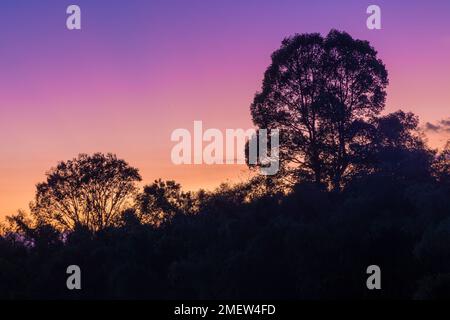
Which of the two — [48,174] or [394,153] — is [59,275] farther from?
[394,153]

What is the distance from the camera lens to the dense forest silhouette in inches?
1764

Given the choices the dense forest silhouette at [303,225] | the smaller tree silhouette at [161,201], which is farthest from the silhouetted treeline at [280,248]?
the smaller tree silhouette at [161,201]

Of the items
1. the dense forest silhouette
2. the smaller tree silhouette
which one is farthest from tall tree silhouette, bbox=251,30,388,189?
the smaller tree silhouette

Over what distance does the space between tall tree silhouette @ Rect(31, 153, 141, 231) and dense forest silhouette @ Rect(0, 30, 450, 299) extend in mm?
4190

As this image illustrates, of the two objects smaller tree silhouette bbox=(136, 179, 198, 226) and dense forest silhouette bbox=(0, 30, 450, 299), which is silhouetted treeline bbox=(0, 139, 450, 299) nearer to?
dense forest silhouette bbox=(0, 30, 450, 299)

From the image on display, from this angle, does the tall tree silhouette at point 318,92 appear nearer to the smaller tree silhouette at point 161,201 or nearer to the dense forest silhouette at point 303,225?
the dense forest silhouette at point 303,225

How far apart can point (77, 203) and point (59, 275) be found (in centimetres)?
1861

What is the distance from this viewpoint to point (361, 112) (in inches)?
2362

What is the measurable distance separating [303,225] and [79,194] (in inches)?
1382

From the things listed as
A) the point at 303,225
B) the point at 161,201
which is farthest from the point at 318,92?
the point at 161,201

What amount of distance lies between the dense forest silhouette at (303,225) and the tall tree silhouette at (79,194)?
4190 mm

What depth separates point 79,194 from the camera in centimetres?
7762
